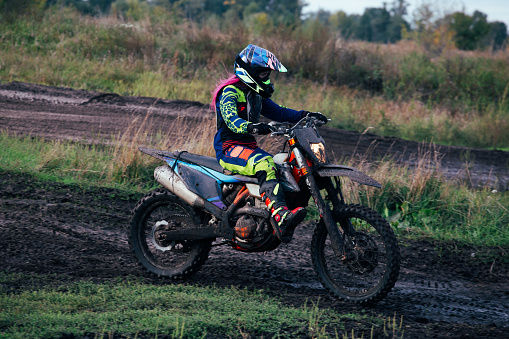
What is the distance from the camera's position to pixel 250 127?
14.8 feet

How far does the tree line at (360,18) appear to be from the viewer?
67.2ft

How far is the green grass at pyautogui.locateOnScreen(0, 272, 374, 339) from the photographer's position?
11.7ft

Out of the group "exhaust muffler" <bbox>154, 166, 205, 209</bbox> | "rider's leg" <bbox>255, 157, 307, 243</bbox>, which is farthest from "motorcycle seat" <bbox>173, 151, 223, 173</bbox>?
"rider's leg" <bbox>255, 157, 307, 243</bbox>

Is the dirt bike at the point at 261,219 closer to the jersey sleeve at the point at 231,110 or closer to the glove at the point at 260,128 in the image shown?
the glove at the point at 260,128

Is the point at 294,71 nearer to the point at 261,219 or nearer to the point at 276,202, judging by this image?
the point at 261,219

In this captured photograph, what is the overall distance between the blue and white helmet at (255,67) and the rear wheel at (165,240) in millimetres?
1342

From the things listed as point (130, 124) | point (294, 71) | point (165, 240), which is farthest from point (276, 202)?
point (294, 71)

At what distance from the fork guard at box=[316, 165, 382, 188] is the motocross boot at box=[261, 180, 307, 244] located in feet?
1.23

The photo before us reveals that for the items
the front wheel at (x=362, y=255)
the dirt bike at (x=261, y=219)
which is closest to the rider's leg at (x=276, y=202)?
the dirt bike at (x=261, y=219)

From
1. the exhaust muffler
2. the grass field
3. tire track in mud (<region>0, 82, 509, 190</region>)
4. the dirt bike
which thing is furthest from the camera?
tire track in mud (<region>0, 82, 509, 190</region>)

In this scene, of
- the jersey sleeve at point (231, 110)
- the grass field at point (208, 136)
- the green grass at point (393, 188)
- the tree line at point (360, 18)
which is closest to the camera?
the grass field at point (208, 136)

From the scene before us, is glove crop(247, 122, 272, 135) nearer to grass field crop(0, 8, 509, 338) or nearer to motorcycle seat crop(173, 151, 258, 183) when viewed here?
motorcycle seat crop(173, 151, 258, 183)

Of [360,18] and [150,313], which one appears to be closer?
[150,313]

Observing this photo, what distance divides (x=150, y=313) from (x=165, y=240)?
1.28 metres
